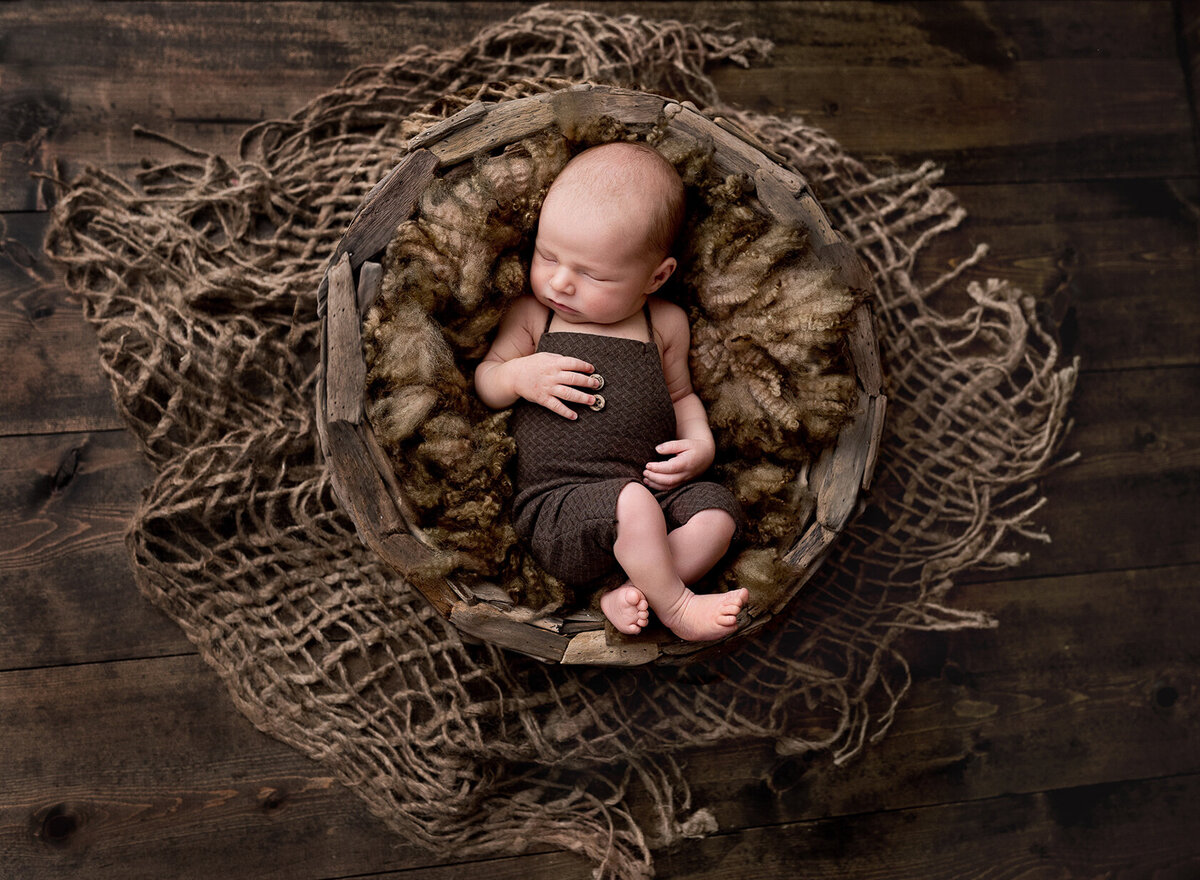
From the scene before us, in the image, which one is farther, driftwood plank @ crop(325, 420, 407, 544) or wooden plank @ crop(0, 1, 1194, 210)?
wooden plank @ crop(0, 1, 1194, 210)

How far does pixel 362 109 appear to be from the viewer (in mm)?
1470

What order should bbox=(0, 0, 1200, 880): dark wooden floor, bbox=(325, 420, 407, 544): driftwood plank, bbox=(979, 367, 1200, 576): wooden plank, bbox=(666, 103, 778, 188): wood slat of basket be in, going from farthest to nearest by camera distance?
bbox=(979, 367, 1200, 576): wooden plank, bbox=(0, 0, 1200, 880): dark wooden floor, bbox=(666, 103, 778, 188): wood slat of basket, bbox=(325, 420, 407, 544): driftwood plank

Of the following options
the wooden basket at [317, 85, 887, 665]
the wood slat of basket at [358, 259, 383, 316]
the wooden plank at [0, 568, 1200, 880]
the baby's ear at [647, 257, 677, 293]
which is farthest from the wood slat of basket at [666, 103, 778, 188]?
the wooden plank at [0, 568, 1200, 880]

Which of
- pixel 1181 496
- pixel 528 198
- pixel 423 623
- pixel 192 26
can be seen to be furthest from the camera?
pixel 1181 496

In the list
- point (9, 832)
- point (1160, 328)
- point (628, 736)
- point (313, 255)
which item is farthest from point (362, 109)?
point (1160, 328)

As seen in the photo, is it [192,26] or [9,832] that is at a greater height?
[192,26]

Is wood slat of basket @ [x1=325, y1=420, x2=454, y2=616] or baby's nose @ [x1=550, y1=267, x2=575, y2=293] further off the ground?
baby's nose @ [x1=550, y1=267, x2=575, y2=293]

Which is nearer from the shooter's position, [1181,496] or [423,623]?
[423,623]

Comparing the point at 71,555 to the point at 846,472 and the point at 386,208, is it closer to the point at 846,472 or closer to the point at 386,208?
the point at 386,208

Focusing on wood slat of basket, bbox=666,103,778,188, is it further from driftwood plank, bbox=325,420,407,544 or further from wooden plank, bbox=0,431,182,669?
wooden plank, bbox=0,431,182,669

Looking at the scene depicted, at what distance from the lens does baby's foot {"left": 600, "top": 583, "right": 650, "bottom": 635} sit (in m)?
1.16

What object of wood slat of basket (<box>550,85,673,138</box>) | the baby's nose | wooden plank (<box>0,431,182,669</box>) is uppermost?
wood slat of basket (<box>550,85,673,138</box>)

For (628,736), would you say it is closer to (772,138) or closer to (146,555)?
(146,555)

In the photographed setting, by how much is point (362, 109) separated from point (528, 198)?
1.42ft
